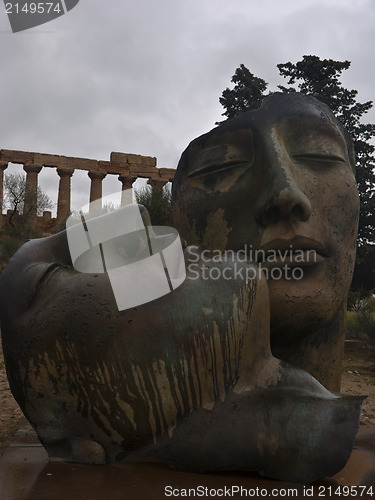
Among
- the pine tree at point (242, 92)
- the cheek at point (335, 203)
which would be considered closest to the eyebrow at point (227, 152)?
the cheek at point (335, 203)

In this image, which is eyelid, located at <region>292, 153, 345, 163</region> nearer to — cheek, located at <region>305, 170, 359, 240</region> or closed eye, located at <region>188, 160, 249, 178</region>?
cheek, located at <region>305, 170, 359, 240</region>

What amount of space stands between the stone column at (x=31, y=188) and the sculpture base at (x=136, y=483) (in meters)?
23.0

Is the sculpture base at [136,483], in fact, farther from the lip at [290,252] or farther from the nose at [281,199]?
the nose at [281,199]

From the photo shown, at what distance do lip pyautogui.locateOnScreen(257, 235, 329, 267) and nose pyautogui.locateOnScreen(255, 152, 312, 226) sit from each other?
109 mm

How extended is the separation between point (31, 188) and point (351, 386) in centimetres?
2036

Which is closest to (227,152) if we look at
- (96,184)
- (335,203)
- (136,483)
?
(335,203)

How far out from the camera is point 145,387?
6.24 feet

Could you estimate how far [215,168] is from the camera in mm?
2654

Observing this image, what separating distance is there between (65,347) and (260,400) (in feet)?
2.64

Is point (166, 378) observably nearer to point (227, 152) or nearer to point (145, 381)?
point (145, 381)

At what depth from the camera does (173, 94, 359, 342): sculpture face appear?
2418 millimetres

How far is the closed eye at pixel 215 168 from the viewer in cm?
262

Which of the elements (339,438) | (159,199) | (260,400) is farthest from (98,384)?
(159,199)

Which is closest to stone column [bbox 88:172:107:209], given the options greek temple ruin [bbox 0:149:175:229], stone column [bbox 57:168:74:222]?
greek temple ruin [bbox 0:149:175:229]
